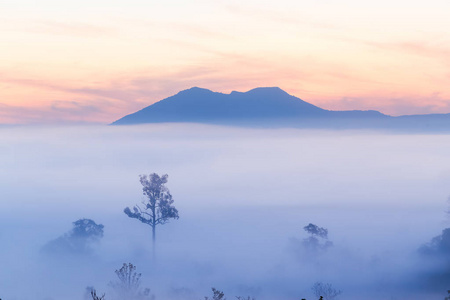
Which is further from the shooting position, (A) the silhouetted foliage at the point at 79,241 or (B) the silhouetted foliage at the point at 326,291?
(A) the silhouetted foliage at the point at 79,241

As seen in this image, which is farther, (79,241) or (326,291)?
(79,241)

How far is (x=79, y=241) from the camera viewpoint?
135 metres

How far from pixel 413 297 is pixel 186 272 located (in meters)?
41.9

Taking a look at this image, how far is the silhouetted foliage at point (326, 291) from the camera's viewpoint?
329ft

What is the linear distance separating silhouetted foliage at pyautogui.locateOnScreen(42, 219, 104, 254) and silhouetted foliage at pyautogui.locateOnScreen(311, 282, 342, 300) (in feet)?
146

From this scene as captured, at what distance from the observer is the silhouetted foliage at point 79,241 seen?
133 m

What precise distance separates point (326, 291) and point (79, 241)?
49.1m

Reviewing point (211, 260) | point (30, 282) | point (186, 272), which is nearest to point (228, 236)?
point (211, 260)

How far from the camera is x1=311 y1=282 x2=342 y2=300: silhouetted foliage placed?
100m

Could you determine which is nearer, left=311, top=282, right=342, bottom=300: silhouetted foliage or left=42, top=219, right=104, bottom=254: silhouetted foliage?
left=311, top=282, right=342, bottom=300: silhouetted foliage

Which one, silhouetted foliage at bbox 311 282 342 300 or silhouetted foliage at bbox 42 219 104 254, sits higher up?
silhouetted foliage at bbox 42 219 104 254

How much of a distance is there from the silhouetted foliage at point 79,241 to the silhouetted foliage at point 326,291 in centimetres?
4446

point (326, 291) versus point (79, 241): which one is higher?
point (79, 241)

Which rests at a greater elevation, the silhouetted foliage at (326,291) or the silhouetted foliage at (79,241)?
the silhouetted foliage at (79,241)
